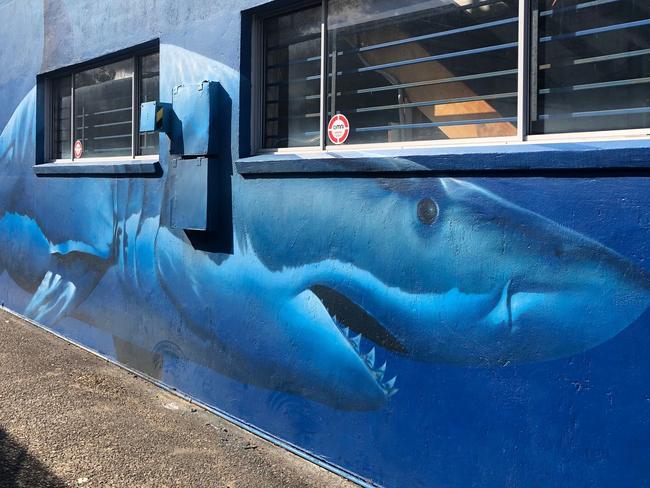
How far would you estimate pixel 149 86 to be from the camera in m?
6.29

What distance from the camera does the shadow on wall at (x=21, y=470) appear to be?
4.00 m

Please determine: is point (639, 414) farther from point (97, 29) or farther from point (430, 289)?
point (97, 29)

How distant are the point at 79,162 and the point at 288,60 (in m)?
3.55

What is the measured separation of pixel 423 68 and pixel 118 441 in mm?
3181

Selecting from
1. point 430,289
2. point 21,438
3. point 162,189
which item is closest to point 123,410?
point 21,438

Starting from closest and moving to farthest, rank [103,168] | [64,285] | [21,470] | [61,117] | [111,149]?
[21,470] < [103,168] < [111,149] < [64,285] < [61,117]

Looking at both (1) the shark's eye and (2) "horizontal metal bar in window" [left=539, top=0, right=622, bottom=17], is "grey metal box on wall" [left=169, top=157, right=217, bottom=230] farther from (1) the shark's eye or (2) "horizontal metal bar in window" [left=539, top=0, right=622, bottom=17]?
(2) "horizontal metal bar in window" [left=539, top=0, right=622, bottom=17]

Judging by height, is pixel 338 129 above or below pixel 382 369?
above

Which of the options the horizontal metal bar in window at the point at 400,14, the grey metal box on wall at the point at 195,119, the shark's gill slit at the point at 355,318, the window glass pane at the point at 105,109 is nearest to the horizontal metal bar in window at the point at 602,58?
the horizontal metal bar in window at the point at 400,14

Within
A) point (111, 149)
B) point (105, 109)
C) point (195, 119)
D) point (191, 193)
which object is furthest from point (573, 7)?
point (105, 109)

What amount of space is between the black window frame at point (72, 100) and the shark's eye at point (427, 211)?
3.19m

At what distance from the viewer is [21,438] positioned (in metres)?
4.70

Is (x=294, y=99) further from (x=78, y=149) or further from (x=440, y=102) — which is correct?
(x=78, y=149)

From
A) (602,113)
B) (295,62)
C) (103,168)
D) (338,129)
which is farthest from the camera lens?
(103,168)
